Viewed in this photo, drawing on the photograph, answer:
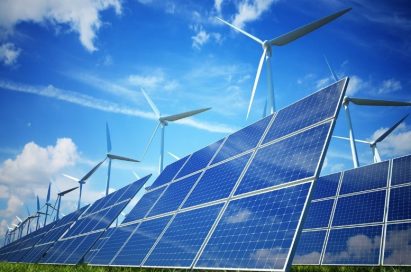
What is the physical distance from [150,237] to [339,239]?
880 cm

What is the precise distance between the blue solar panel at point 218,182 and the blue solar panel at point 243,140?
2.10ft

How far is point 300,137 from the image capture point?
32.7 ft

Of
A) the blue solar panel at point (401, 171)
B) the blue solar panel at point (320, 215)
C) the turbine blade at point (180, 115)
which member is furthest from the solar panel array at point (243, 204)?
the turbine blade at point (180, 115)

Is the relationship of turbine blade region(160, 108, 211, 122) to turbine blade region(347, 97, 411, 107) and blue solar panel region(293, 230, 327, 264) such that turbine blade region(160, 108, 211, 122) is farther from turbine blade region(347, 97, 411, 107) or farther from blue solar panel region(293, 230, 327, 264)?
blue solar panel region(293, 230, 327, 264)

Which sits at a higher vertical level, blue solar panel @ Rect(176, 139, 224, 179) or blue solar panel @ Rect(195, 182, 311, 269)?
blue solar panel @ Rect(176, 139, 224, 179)

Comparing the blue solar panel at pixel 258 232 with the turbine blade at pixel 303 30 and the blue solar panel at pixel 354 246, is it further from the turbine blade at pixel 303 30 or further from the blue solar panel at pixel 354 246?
the turbine blade at pixel 303 30

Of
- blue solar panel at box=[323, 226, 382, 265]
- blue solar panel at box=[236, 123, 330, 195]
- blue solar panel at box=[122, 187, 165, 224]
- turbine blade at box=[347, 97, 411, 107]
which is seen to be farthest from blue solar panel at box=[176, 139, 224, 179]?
turbine blade at box=[347, 97, 411, 107]

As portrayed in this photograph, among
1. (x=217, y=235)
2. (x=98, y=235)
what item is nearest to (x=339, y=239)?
(x=217, y=235)

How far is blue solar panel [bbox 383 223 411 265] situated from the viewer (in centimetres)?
1153

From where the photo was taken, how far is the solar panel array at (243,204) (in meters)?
7.44

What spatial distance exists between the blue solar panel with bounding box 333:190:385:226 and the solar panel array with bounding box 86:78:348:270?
6551 millimetres

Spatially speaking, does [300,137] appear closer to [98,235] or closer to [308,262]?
[308,262]

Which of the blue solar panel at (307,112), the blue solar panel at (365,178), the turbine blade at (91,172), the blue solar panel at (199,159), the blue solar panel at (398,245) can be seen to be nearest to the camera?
the blue solar panel at (307,112)

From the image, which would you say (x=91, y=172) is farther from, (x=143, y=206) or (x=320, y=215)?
(x=320, y=215)
